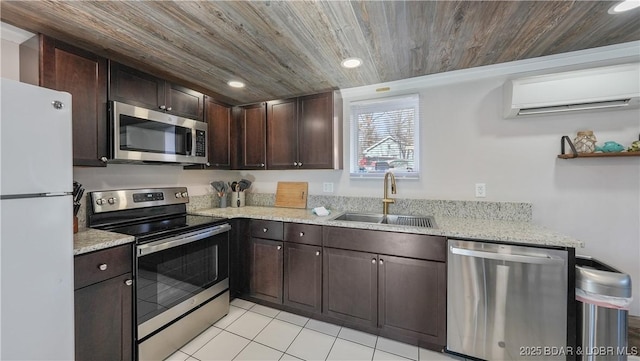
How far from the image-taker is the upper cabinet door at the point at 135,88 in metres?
1.79

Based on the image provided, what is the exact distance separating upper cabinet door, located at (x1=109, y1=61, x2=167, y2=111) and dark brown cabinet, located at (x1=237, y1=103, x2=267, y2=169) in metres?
0.92

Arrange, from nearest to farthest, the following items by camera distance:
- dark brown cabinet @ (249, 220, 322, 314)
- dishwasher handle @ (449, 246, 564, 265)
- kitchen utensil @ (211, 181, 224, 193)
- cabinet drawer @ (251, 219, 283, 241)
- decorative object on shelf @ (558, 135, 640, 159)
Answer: dishwasher handle @ (449, 246, 564, 265), decorative object on shelf @ (558, 135, 640, 159), dark brown cabinet @ (249, 220, 322, 314), cabinet drawer @ (251, 219, 283, 241), kitchen utensil @ (211, 181, 224, 193)

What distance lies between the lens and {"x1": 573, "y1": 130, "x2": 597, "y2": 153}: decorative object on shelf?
179cm

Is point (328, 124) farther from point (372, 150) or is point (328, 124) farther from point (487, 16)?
point (487, 16)

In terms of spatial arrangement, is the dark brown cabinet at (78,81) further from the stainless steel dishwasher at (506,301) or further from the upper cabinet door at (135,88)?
the stainless steel dishwasher at (506,301)

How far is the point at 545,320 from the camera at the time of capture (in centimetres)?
151

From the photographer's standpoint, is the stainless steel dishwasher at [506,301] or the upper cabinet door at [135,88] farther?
the upper cabinet door at [135,88]

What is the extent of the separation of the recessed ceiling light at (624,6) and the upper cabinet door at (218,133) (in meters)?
3.03

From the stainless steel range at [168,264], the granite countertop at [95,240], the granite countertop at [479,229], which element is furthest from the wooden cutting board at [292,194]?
the granite countertop at [95,240]

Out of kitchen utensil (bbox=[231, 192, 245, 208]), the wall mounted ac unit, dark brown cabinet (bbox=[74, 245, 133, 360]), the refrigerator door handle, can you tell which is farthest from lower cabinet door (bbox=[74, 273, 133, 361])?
the wall mounted ac unit

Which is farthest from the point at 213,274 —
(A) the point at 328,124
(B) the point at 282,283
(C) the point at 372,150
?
(C) the point at 372,150

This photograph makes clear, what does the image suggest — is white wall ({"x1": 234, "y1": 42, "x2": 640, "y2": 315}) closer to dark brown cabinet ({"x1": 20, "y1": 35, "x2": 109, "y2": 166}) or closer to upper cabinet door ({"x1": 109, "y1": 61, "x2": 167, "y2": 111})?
upper cabinet door ({"x1": 109, "y1": 61, "x2": 167, "y2": 111})

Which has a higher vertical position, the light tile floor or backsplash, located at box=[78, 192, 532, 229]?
backsplash, located at box=[78, 192, 532, 229]

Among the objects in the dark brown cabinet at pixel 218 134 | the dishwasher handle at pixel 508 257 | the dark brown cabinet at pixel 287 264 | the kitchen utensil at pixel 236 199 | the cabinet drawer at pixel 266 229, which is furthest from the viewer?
the kitchen utensil at pixel 236 199
